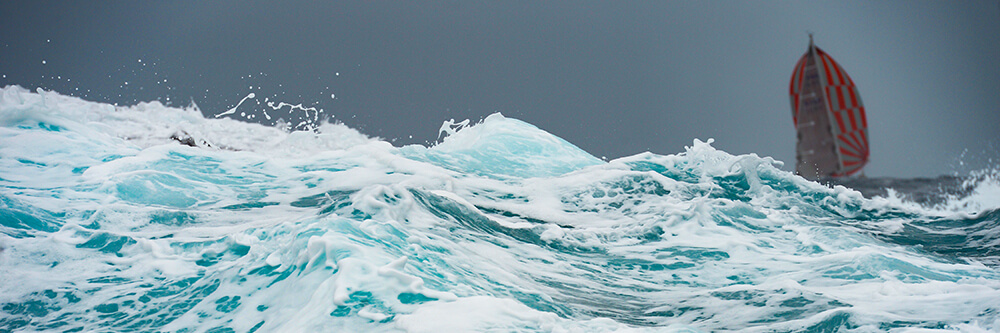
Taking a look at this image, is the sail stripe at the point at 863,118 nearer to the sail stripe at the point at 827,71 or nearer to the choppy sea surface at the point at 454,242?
the sail stripe at the point at 827,71

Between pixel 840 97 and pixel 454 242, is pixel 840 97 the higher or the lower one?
the higher one

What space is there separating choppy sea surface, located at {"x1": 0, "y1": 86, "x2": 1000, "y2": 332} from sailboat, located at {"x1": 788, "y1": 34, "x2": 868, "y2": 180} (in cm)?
1289

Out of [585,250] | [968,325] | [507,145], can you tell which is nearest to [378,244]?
[585,250]

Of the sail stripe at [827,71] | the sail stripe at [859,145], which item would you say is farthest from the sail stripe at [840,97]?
the sail stripe at [859,145]

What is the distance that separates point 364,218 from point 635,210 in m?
3.81

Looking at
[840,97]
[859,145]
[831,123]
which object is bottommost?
[859,145]

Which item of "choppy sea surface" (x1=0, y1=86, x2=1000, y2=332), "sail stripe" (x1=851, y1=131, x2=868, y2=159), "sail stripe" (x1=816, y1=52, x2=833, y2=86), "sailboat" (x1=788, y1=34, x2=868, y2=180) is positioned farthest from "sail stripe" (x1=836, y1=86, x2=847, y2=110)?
"choppy sea surface" (x1=0, y1=86, x2=1000, y2=332)

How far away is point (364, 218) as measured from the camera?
610 cm

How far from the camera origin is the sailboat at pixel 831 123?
22.1 m

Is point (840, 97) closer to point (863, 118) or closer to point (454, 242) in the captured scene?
point (863, 118)

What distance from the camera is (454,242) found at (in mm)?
6086

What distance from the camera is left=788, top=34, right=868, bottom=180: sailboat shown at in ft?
72.6

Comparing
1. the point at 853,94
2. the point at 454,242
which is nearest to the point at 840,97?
the point at 853,94

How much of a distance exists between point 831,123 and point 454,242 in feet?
64.6
